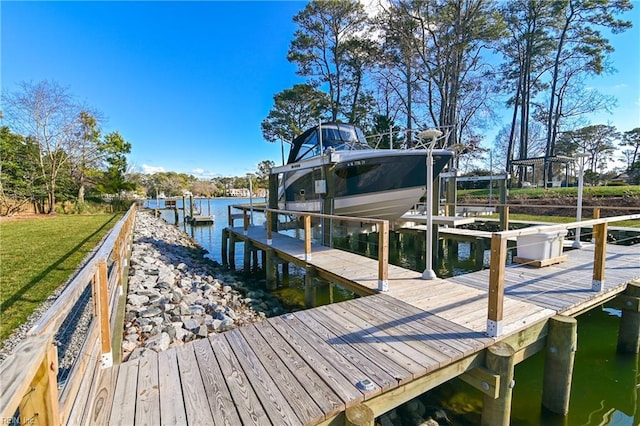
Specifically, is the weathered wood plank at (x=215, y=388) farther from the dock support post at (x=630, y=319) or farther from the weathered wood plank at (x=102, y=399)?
the dock support post at (x=630, y=319)

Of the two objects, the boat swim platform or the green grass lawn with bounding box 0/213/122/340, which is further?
the green grass lawn with bounding box 0/213/122/340

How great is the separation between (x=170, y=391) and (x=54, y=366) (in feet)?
3.49

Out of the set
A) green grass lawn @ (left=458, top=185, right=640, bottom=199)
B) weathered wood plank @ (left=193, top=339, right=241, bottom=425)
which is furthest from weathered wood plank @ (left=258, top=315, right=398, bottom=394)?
green grass lawn @ (left=458, top=185, right=640, bottom=199)

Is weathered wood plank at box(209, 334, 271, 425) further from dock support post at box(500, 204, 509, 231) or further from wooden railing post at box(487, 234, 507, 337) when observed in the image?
dock support post at box(500, 204, 509, 231)

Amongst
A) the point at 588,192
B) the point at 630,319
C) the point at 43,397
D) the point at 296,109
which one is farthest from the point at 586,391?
the point at 296,109

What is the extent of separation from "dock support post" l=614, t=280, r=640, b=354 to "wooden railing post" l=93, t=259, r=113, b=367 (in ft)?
19.8

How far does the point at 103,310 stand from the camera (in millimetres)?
2293

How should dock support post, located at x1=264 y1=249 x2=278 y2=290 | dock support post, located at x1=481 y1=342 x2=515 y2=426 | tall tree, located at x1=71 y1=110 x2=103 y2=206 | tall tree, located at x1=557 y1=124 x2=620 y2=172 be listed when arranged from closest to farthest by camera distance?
1. dock support post, located at x1=481 y1=342 x2=515 y2=426
2. dock support post, located at x1=264 y1=249 x2=278 y2=290
3. tall tree, located at x1=71 y1=110 x2=103 y2=206
4. tall tree, located at x1=557 y1=124 x2=620 y2=172

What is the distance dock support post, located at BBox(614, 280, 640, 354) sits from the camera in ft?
13.1

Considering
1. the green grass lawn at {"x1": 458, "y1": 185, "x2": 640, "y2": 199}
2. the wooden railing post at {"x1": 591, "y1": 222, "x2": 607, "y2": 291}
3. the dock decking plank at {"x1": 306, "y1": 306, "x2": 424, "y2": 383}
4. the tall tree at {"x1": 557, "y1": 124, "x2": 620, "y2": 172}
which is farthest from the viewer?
the tall tree at {"x1": 557, "y1": 124, "x2": 620, "y2": 172}

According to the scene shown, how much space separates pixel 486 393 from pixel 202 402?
229cm

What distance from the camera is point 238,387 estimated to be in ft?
7.11

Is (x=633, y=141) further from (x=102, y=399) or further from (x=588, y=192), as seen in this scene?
(x=102, y=399)

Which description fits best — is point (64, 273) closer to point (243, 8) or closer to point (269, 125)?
point (243, 8)
